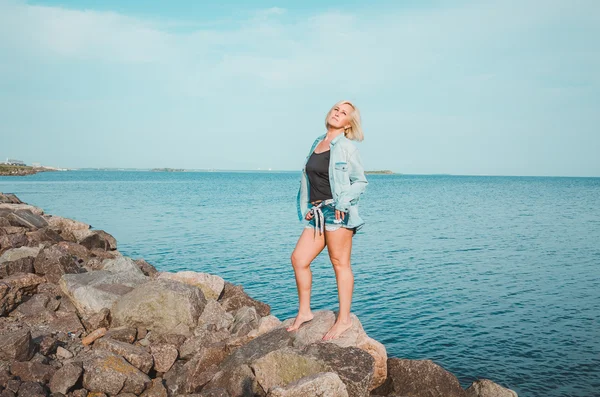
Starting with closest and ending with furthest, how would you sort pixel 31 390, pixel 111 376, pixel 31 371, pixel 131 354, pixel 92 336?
pixel 31 390, pixel 31 371, pixel 111 376, pixel 131 354, pixel 92 336

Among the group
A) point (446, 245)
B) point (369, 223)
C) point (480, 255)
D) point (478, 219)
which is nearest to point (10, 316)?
point (480, 255)

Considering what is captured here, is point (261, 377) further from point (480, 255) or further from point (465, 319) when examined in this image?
point (480, 255)

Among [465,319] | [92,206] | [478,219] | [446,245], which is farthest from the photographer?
[92,206]

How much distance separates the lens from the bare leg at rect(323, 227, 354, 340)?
719 centimetres

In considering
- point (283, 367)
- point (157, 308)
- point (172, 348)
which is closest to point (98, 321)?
point (157, 308)

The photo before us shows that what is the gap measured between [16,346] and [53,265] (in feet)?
18.7

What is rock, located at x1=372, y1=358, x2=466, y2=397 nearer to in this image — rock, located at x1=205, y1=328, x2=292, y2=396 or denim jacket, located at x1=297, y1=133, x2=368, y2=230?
rock, located at x1=205, y1=328, x2=292, y2=396

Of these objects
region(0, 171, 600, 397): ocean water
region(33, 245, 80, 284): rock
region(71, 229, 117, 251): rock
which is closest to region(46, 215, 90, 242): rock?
region(71, 229, 117, 251): rock

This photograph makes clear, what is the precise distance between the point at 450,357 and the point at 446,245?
16.5m

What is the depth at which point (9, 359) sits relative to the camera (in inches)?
301

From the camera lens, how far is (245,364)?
7.55 meters

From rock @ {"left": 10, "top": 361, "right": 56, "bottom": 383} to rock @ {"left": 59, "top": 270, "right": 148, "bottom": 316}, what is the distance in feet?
9.99

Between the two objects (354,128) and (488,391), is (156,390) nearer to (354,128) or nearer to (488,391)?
(354,128)

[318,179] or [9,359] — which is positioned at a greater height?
[318,179]
